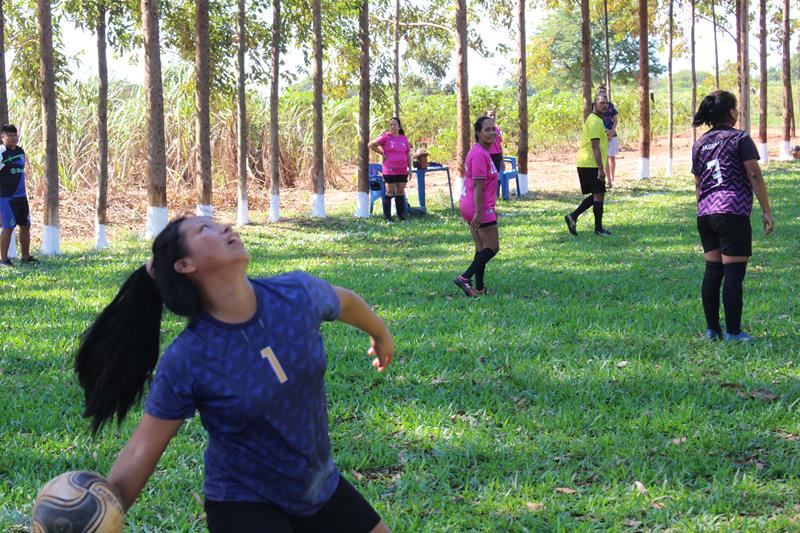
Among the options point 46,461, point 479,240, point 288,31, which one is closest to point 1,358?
point 46,461

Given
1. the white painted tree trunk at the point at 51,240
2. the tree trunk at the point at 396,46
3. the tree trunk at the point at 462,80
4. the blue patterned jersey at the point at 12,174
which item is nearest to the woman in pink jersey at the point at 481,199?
the blue patterned jersey at the point at 12,174

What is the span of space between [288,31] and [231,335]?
1797cm

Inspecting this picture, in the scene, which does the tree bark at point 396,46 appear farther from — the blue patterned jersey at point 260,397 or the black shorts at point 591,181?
the blue patterned jersey at point 260,397

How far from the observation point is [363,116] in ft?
64.3

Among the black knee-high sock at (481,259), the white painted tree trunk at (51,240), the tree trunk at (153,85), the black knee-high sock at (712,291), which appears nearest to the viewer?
the black knee-high sock at (712,291)

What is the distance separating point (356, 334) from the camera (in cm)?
823

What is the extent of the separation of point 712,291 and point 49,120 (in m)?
10.8

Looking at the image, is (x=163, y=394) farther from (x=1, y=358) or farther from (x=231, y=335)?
(x=1, y=358)

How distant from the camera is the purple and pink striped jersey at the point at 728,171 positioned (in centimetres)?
726

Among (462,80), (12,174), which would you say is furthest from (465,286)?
(462,80)

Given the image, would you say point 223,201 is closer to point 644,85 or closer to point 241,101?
point 241,101

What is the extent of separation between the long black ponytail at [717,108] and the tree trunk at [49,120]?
10.6 m

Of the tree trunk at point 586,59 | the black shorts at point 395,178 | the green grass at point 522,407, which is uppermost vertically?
the tree trunk at point 586,59

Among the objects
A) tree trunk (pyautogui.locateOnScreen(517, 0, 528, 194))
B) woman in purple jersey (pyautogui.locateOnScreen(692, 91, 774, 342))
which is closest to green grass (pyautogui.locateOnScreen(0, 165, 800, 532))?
woman in purple jersey (pyautogui.locateOnScreen(692, 91, 774, 342))
